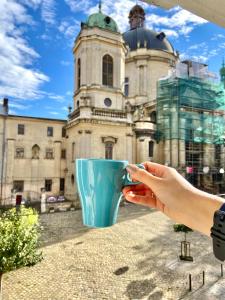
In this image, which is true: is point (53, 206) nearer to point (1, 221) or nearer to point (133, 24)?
point (1, 221)

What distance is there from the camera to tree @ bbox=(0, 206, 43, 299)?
8.59m

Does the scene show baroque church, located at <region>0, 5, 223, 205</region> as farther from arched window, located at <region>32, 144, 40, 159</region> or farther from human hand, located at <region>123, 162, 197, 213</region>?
human hand, located at <region>123, 162, 197, 213</region>

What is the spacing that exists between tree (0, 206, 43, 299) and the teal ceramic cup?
334 inches

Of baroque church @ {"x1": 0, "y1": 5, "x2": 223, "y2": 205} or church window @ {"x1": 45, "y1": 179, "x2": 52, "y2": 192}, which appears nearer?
baroque church @ {"x1": 0, "y1": 5, "x2": 223, "y2": 205}

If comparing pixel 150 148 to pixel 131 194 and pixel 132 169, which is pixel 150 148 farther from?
pixel 132 169

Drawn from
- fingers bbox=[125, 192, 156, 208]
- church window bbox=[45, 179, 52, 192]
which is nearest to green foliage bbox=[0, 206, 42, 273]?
fingers bbox=[125, 192, 156, 208]

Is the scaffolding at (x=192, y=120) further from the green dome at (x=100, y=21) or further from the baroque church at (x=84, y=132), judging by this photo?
the green dome at (x=100, y=21)

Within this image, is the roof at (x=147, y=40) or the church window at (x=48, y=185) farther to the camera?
the roof at (x=147, y=40)

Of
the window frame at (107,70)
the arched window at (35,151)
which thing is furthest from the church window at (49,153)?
the window frame at (107,70)

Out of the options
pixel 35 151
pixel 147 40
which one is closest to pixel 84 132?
pixel 35 151

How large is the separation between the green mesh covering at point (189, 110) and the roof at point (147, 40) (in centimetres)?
1108

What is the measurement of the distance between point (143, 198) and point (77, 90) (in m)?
28.9

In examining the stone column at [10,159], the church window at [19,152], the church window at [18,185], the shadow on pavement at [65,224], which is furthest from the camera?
the church window at [19,152]

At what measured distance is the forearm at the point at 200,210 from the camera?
120 centimetres
